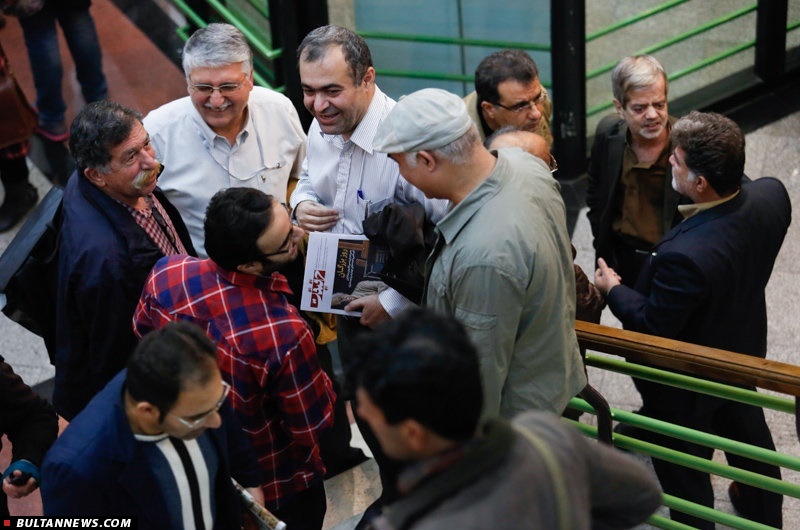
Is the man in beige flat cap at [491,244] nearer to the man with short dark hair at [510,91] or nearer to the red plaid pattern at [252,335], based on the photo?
the red plaid pattern at [252,335]

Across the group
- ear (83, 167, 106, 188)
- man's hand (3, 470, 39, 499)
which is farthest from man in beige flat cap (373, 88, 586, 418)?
man's hand (3, 470, 39, 499)

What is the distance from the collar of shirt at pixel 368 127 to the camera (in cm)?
394

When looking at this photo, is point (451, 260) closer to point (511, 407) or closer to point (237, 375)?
point (511, 407)

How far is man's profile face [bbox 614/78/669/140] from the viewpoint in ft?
14.8

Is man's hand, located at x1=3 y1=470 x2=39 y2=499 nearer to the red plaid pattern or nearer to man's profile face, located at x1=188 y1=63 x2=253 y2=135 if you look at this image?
the red plaid pattern

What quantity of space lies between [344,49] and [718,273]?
5.28 ft

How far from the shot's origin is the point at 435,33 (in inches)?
274

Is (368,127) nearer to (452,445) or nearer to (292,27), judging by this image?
(452,445)

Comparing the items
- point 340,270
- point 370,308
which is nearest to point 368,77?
point 340,270

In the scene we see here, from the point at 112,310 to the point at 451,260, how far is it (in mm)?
1322

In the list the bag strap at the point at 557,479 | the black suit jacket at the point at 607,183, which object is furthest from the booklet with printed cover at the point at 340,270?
the bag strap at the point at 557,479

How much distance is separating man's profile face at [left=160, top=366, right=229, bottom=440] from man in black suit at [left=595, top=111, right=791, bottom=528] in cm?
175

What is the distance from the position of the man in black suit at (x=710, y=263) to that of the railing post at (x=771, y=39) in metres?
3.69

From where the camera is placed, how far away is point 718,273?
3.70 metres
